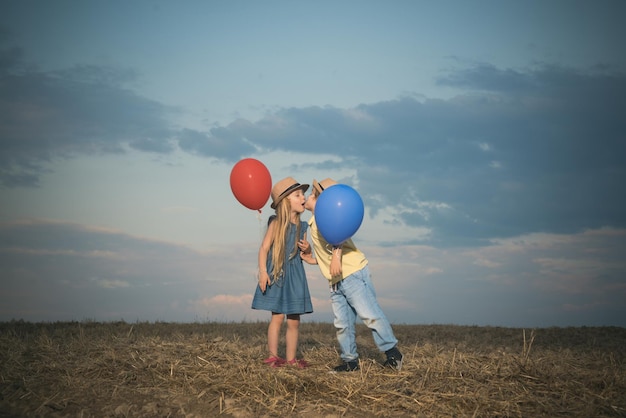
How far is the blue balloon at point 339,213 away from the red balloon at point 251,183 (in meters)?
1.04

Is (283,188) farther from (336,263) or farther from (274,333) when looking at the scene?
(274,333)

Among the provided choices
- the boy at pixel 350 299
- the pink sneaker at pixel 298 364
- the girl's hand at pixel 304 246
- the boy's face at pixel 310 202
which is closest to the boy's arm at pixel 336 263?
the boy at pixel 350 299

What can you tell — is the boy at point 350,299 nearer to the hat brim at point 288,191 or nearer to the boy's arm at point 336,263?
the boy's arm at point 336,263

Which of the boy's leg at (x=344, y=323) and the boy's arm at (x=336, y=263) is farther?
the boy's leg at (x=344, y=323)

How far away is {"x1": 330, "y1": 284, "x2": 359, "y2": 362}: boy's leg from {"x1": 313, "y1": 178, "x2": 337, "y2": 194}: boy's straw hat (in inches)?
44.8

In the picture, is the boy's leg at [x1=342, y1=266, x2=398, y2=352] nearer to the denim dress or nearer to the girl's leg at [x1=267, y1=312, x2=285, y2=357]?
the denim dress

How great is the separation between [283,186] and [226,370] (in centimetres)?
216

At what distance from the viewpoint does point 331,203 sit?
6277 millimetres

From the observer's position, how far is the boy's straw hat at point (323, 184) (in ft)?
23.1

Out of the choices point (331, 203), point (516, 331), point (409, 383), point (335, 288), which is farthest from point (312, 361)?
point (516, 331)

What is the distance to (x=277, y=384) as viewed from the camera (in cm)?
577

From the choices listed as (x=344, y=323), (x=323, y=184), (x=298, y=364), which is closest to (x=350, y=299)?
(x=344, y=323)

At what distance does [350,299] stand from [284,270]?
85 cm

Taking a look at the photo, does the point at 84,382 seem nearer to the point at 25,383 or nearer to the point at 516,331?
the point at 25,383
